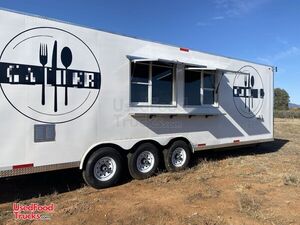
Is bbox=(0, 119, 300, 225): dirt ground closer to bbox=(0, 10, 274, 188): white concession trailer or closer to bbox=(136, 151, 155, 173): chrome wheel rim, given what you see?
bbox=(136, 151, 155, 173): chrome wheel rim

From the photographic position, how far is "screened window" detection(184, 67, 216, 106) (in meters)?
8.80

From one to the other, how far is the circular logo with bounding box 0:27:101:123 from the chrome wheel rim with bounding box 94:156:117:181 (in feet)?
3.62

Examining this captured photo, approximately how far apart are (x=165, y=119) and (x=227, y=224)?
11.7 feet

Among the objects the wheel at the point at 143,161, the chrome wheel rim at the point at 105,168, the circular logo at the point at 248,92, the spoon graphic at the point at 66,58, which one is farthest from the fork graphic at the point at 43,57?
the circular logo at the point at 248,92

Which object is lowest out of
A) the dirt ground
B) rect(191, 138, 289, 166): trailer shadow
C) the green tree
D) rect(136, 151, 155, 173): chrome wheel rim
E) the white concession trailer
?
the dirt ground

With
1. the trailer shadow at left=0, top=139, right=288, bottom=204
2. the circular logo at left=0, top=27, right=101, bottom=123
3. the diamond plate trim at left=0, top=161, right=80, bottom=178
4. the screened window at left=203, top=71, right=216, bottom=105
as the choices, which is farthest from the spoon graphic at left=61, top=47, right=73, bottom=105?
the screened window at left=203, top=71, right=216, bottom=105

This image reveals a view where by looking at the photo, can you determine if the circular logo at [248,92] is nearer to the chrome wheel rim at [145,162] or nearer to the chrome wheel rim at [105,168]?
the chrome wheel rim at [145,162]

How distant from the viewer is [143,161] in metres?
7.67

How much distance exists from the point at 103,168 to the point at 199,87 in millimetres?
3727

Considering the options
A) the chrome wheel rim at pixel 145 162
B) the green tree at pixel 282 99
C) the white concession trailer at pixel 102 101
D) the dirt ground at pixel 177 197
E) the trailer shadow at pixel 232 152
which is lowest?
the dirt ground at pixel 177 197

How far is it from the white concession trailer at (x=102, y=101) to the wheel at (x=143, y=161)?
0.9 inches

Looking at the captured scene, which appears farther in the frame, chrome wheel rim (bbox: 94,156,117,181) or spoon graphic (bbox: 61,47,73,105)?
chrome wheel rim (bbox: 94,156,117,181)

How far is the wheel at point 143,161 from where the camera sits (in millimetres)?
7344

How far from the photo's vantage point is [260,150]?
41.0ft
